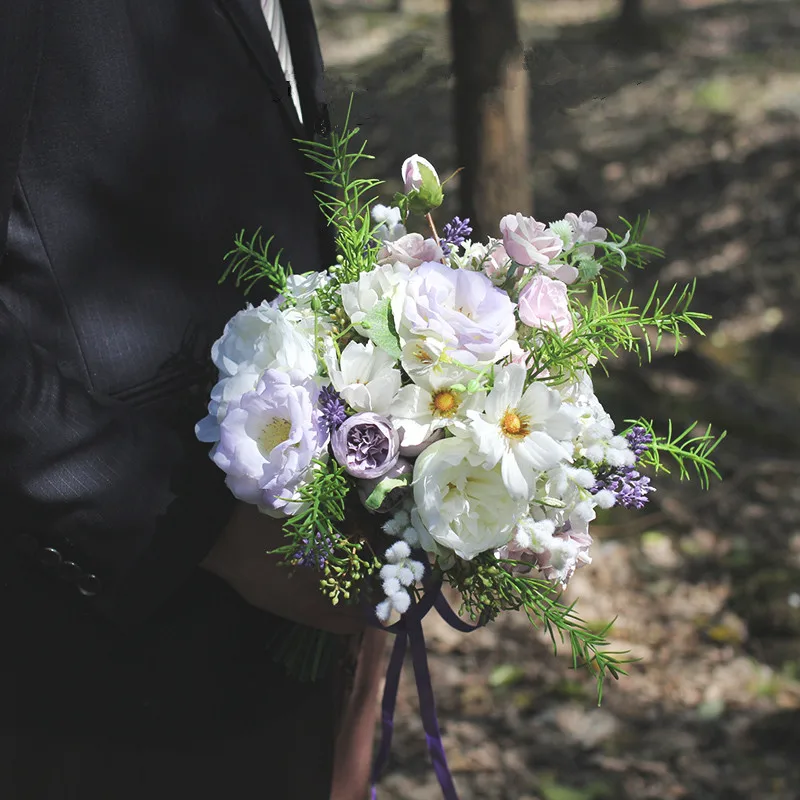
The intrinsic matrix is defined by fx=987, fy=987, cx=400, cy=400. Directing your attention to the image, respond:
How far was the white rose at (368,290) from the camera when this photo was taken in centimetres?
137

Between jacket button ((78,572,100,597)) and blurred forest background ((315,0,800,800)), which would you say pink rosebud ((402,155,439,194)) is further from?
jacket button ((78,572,100,597))

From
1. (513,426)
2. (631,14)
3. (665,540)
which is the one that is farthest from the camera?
(631,14)

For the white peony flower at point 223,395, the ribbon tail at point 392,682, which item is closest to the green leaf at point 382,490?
the white peony flower at point 223,395

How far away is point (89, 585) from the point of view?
142 centimetres

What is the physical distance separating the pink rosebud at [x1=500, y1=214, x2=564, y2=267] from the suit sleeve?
0.56 m

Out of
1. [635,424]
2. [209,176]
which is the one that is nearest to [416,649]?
[635,424]

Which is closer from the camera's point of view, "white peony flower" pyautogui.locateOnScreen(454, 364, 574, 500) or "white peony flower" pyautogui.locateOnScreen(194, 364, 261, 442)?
"white peony flower" pyautogui.locateOnScreen(454, 364, 574, 500)

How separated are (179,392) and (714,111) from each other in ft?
31.9

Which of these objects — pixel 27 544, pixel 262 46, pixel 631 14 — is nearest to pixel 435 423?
pixel 27 544

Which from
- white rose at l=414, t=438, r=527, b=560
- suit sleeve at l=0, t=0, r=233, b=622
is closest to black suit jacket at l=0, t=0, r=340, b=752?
suit sleeve at l=0, t=0, r=233, b=622

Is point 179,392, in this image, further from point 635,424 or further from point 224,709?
point 635,424

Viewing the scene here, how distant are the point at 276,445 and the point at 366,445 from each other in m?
0.13

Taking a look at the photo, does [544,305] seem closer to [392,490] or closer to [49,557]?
[392,490]

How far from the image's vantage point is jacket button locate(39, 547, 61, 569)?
1.39m
